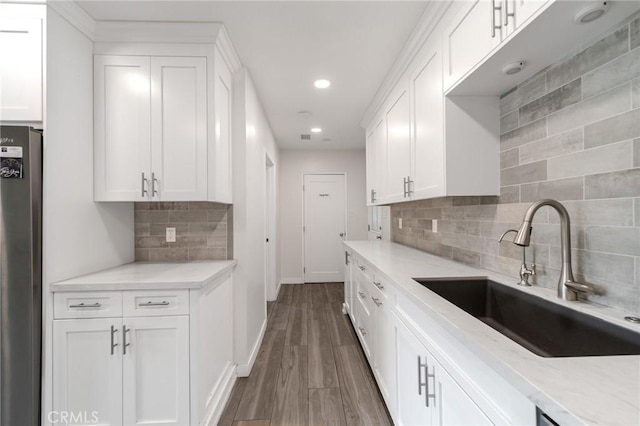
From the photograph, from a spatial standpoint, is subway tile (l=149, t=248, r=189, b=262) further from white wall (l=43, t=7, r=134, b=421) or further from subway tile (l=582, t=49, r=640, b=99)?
subway tile (l=582, t=49, r=640, b=99)

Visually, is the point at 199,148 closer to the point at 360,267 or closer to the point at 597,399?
the point at 360,267

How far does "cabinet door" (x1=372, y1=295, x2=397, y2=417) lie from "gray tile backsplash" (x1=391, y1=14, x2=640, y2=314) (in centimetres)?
70

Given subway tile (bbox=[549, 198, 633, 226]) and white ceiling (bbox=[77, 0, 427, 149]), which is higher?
white ceiling (bbox=[77, 0, 427, 149])

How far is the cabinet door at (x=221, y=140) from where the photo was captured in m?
1.83

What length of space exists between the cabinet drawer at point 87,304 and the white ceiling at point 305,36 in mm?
1724

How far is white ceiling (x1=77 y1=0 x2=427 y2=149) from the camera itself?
1.61m

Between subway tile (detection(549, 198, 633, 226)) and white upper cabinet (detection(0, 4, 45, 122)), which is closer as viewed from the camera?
subway tile (detection(549, 198, 633, 226))

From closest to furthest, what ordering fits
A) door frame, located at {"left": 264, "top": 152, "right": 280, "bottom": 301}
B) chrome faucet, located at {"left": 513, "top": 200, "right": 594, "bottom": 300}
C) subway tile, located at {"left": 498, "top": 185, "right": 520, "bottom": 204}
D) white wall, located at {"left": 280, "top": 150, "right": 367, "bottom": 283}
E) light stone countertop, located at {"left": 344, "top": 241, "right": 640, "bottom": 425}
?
1. light stone countertop, located at {"left": 344, "top": 241, "right": 640, "bottom": 425}
2. chrome faucet, located at {"left": 513, "top": 200, "right": 594, "bottom": 300}
3. subway tile, located at {"left": 498, "top": 185, "right": 520, "bottom": 204}
4. door frame, located at {"left": 264, "top": 152, "right": 280, "bottom": 301}
5. white wall, located at {"left": 280, "top": 150, "right": 367, "bottom": 283}

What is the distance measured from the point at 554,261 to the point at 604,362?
68 cm

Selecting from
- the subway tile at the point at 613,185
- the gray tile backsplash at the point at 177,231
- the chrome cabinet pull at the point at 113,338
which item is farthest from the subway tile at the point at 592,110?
the chrome cabinet pull at the point at 113,338

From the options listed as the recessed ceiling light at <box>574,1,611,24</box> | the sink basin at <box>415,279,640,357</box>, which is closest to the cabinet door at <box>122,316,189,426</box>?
the sink basin at <box>415,279,640,357</box>

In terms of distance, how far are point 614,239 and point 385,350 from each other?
1.26 metres

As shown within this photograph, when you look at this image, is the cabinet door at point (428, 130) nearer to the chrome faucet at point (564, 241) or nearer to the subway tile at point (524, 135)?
the subway tile at point (524, 135)

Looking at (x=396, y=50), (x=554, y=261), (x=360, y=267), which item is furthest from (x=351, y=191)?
(x=554, y=261)
